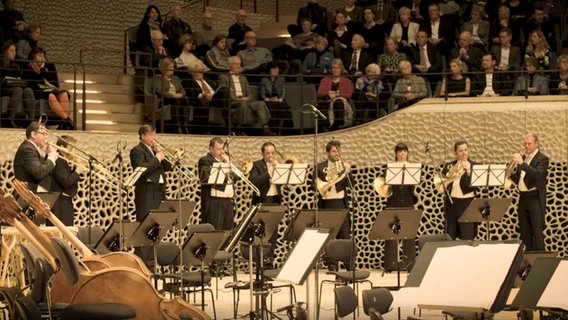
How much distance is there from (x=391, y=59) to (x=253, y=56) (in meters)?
2.13

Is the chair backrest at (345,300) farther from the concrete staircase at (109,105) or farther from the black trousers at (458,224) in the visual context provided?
the concrete staircase at (109,105)

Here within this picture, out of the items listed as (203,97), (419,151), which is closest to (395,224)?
(419,151)

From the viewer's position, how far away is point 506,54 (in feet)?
56.8

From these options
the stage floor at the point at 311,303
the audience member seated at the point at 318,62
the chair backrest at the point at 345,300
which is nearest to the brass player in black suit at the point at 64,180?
the stage floor at the point at 311,303

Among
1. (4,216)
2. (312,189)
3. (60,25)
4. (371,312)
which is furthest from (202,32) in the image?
(371,312)

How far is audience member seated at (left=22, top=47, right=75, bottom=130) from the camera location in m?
15.5

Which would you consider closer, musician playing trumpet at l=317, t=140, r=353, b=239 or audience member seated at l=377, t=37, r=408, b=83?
Answer: musician playing trumpet at l=317, t=140, r=353, b=239

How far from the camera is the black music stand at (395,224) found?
12.2 metres

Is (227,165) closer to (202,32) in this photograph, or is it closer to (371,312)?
(202,32)

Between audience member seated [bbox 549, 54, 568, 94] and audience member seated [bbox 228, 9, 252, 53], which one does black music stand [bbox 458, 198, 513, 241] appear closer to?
audience member seated [bbox 549, 54, 568, 94]

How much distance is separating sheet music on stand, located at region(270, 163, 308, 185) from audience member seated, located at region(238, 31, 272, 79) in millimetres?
3347

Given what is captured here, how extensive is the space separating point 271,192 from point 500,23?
4.97m

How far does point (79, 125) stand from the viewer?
1662 centimetres

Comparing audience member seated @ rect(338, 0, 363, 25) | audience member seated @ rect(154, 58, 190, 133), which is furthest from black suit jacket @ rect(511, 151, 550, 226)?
audience member seated @ rect(338, 0, 363, 25)
